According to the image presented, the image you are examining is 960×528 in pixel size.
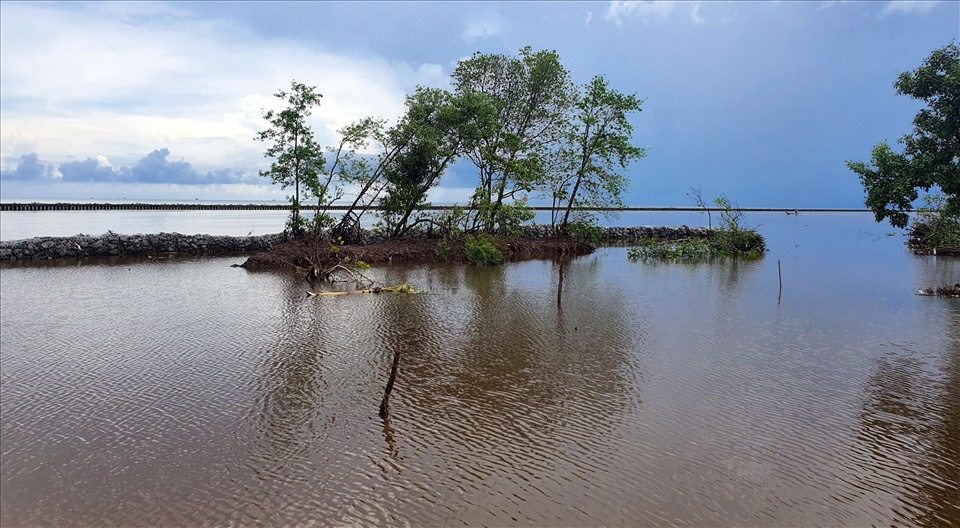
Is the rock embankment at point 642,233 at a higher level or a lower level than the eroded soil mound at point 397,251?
higher

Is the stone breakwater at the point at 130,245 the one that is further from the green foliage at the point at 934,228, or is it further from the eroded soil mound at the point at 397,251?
the green foliage at the point at 934,228

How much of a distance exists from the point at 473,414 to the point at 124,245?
23.9 m

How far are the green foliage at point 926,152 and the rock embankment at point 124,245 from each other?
2413 centimetres

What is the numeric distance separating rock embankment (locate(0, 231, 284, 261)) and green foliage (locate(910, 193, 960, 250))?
103 ft

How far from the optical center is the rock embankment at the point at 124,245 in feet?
77.1

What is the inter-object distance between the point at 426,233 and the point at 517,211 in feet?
16.4

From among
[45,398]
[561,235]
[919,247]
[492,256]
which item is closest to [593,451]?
[45,398]

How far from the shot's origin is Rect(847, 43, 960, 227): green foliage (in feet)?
51.0

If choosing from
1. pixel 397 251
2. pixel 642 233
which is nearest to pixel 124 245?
pixel 397 251

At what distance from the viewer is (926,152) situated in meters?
16.2

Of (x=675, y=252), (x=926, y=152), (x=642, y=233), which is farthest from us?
(x=642, y=233)

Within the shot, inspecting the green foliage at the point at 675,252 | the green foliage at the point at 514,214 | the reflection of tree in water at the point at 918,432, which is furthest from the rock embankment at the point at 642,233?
the reflection of tree in water at the point at 918,432

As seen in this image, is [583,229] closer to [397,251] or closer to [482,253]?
[482,253]

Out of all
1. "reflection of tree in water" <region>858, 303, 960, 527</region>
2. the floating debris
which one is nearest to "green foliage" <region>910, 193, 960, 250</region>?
the floating debris
